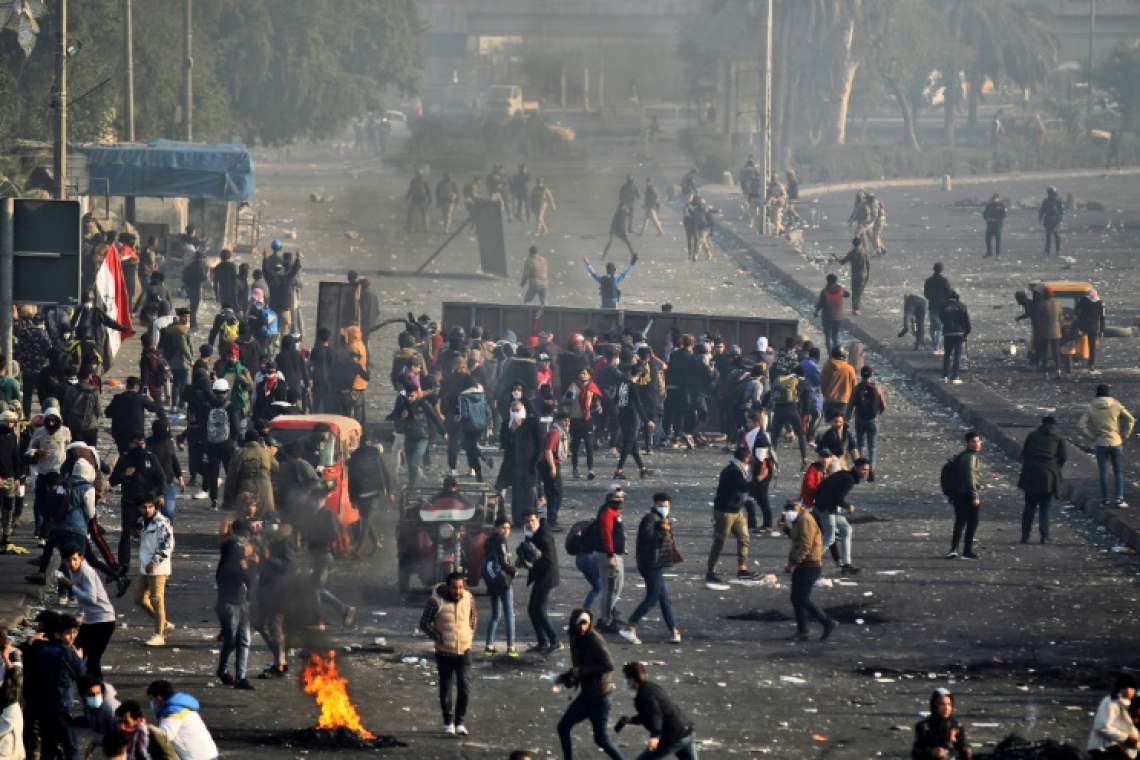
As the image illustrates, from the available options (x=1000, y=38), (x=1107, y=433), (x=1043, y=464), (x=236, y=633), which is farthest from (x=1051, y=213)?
(x=1000, y=38)

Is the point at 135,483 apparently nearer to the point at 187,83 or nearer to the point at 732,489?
the point at 732,489

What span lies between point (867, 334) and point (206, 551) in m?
18.1

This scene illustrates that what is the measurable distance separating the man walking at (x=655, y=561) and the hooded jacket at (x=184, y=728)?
568 centimetres

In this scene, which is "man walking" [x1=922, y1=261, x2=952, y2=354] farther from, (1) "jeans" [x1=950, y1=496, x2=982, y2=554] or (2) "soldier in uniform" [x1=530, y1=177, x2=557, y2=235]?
(2) "soldier in uniform" [x1=530, y1=177, x2=557, y2=235]

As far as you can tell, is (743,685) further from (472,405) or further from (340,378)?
(340,378)

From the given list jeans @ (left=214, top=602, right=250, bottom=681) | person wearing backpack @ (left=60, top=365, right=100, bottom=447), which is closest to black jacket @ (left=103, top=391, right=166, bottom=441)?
person wearing backpack @ (left=60, top=365, right=100, bottom=447)

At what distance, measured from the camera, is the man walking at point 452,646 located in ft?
46.2

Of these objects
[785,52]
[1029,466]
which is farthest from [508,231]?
[1029,466]

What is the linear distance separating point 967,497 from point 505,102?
232 ft

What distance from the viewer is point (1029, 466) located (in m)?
20.1

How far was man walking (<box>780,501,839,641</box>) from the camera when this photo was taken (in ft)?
54.5

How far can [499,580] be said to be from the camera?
626 inches

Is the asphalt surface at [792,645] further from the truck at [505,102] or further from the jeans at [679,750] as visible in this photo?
the truck at [505,102]

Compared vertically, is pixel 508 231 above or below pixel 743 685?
above
